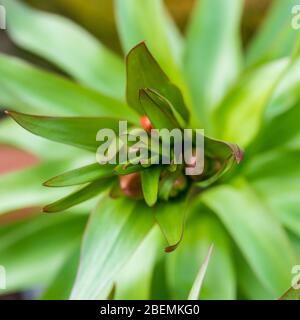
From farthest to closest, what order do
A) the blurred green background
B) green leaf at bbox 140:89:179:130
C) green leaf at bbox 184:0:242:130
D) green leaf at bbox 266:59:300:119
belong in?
the blurred green background < green leaf at bbox 184:0:242:130 < green leaf at bbox 266:59:300:119 < green leaf at bbox 140:89:179:130

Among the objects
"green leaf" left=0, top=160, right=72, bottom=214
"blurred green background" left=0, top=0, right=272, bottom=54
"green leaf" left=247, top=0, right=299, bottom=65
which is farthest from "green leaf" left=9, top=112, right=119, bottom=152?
"blurred green background" left=0, top=0, right=272, bottom=54

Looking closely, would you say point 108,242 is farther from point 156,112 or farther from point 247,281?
point 247,281

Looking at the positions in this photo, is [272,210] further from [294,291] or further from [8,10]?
[8,10]

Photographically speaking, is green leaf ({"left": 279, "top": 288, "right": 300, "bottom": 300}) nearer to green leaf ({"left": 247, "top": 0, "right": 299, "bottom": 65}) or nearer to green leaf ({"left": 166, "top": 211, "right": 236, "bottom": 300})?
green leaf ({"left": 166, "top": 211, "right": 236, "bottom": 300})

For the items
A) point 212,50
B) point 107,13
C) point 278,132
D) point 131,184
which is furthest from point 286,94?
point 107,13

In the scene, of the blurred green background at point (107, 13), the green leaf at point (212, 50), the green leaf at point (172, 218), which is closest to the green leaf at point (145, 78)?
the green leaf at point (172, 218)
